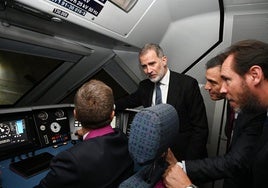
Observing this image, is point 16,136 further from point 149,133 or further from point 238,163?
point 238,163

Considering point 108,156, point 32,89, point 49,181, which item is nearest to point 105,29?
point 108,156

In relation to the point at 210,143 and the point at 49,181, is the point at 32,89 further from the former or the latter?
the point at 210,143

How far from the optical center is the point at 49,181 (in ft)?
3.76

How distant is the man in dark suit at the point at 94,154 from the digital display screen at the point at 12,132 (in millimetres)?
885

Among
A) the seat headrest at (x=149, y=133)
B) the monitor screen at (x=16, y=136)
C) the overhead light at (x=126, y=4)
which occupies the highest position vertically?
the overhead light at (x=126, y=4)

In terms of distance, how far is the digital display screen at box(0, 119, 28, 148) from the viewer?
1.90 meters

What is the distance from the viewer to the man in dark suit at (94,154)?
108 cm

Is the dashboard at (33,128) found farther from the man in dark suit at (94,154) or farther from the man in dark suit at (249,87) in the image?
the man in dark suit at (249,87)

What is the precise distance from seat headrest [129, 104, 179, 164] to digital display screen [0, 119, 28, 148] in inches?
55.5

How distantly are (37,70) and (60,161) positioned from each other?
1.97 metres

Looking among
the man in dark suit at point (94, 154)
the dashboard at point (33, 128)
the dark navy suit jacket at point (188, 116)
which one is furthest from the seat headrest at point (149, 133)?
the dashboard at point (33, 128)

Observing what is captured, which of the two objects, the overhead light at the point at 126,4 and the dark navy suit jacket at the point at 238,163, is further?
the overhead light at the point at 126,4

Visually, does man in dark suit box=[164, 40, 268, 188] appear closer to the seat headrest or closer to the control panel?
the seat headrest

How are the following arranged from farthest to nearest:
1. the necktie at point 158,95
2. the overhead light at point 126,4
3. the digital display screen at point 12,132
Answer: the necktie at point 158,95, the digital display screen at point 12,132, the overhead light at point 126,4
